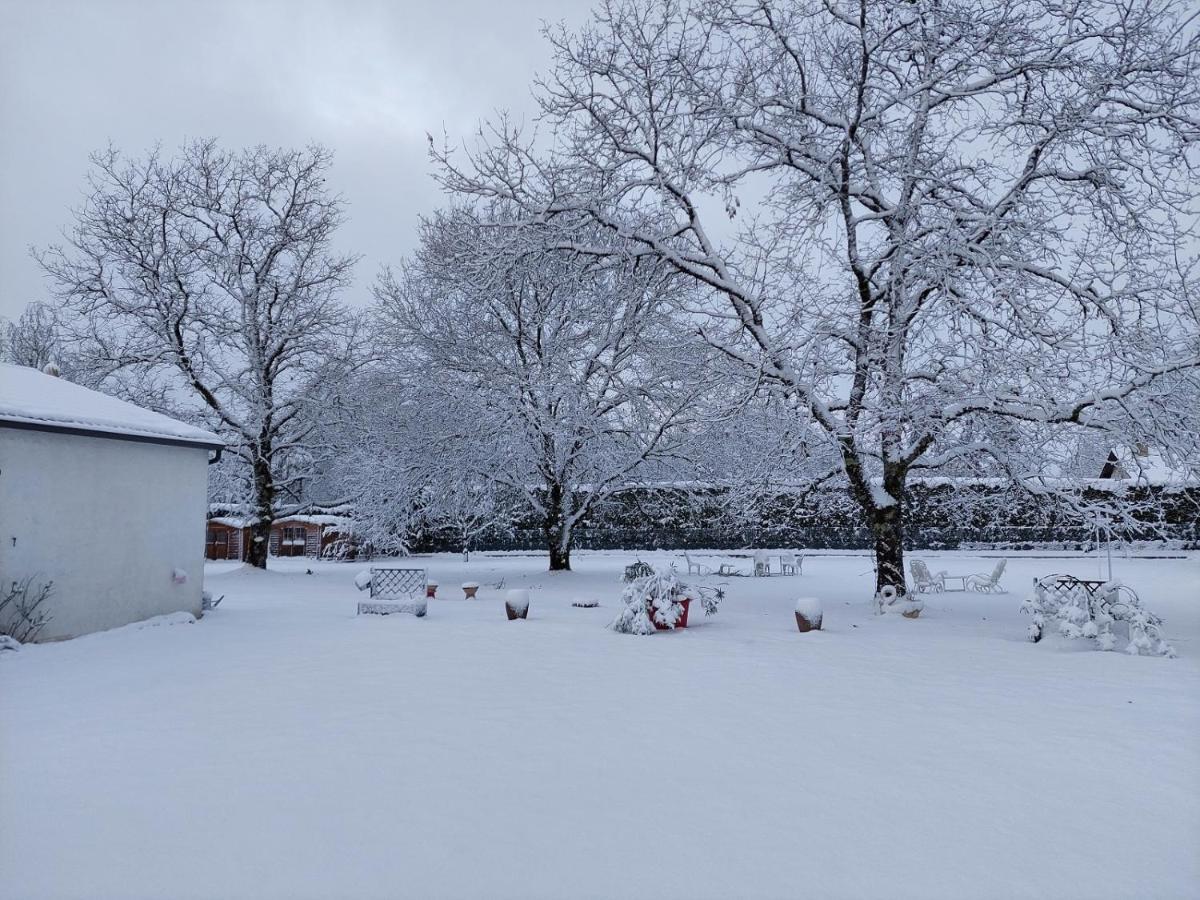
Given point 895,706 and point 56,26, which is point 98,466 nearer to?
point 56,26

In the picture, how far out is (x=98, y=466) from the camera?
34.1 feet

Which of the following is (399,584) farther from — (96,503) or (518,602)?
(96,503)

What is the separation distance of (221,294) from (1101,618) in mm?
24311

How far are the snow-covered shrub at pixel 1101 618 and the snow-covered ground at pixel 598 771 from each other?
30 centimetres

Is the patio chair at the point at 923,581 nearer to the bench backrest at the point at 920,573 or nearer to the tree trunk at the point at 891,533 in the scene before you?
the bench backrest at the point at 920,573

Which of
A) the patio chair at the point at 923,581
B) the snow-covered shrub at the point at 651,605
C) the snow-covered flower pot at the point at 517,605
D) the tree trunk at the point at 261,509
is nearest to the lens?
the snow-covered shrub at the point at 651,605

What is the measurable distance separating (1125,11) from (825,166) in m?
4.65

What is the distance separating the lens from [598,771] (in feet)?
15.1

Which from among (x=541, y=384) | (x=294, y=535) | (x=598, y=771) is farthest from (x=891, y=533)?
(x=294, y=535)

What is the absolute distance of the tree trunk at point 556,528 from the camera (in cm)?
2075

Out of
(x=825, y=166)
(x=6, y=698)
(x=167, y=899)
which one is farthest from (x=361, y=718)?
(x=825, y=166)

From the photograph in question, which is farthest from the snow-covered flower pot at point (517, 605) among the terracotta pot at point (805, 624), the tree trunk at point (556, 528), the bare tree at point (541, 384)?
the tree trunk at point (556, 528)

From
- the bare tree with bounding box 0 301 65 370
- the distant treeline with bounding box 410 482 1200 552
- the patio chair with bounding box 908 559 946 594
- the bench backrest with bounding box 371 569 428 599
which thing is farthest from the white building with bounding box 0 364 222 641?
the bare tree with bounding box 0 301 65 370

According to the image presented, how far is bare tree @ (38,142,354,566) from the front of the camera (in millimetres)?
21328
